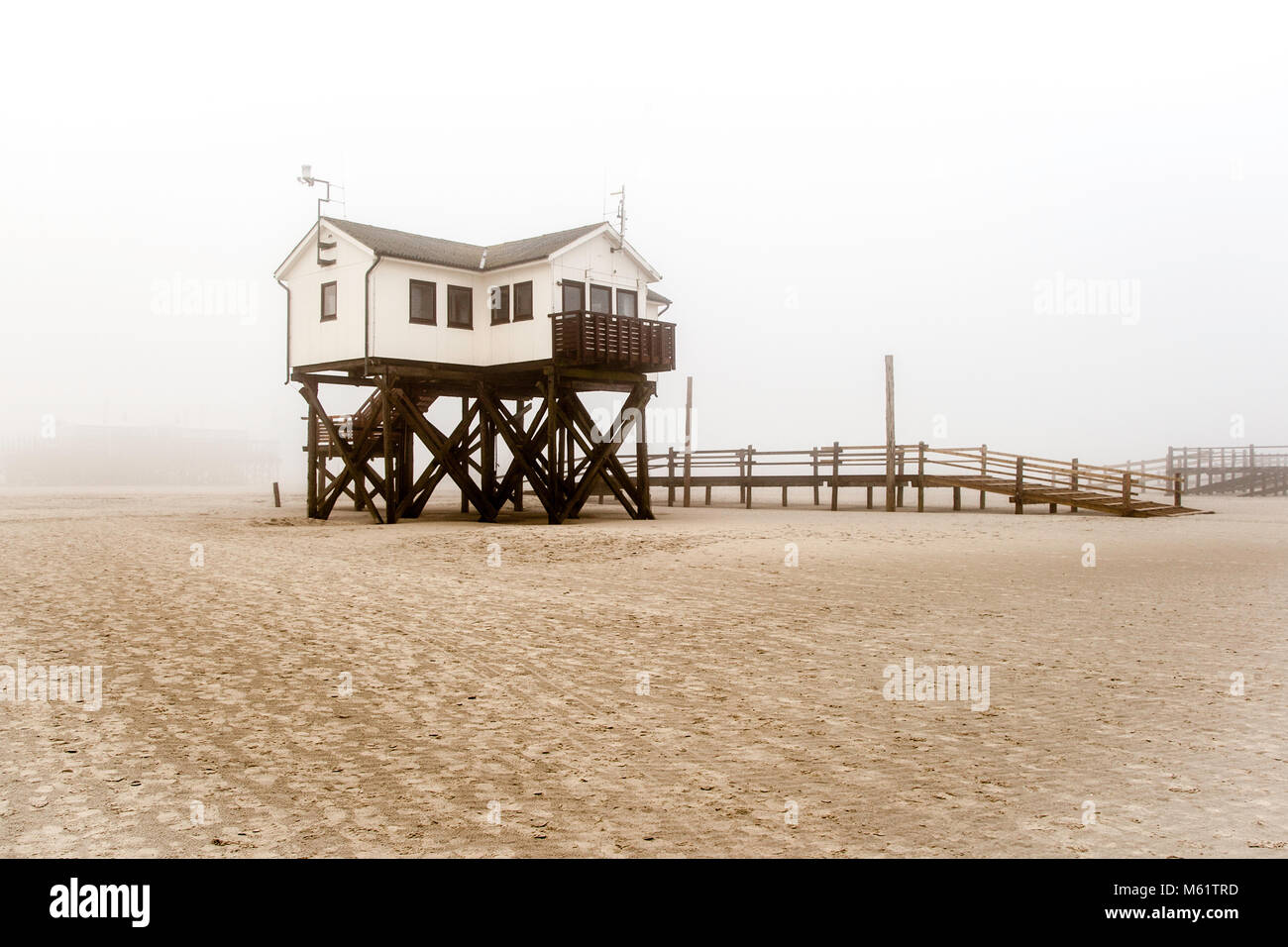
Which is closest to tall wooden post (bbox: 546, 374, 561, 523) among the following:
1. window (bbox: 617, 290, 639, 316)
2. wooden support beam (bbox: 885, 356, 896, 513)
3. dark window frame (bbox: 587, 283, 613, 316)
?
dark window frame (bbox: 587, 283, 613, 316)

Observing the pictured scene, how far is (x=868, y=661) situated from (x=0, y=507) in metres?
39.1

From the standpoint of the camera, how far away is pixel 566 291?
28469 mm

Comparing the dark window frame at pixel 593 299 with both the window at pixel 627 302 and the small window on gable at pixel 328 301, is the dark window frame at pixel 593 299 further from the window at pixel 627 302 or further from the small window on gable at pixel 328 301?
the small window on gable at pixel 328 301

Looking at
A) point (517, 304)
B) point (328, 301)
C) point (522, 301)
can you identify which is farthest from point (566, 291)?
point (328, 301)

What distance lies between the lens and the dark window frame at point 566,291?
2828 cm

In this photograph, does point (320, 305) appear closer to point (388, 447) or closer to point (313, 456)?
point (388, 447)

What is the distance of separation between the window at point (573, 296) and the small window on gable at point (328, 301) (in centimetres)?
728

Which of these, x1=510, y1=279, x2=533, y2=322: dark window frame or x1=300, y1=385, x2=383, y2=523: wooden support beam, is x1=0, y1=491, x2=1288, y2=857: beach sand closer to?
x1=510, y1=279, x2=533, y2=322: dark window frame

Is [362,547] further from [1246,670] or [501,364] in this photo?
[1246,670]

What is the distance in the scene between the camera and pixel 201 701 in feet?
27.9

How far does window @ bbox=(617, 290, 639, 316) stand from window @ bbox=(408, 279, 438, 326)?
5.62m

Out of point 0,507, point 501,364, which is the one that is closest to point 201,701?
point 501,364

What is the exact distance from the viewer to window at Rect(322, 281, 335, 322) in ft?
97.5

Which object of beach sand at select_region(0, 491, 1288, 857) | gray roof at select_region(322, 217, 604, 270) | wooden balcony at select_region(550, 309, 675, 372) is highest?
gray roof at select_region(322, 217, 604, 270)
